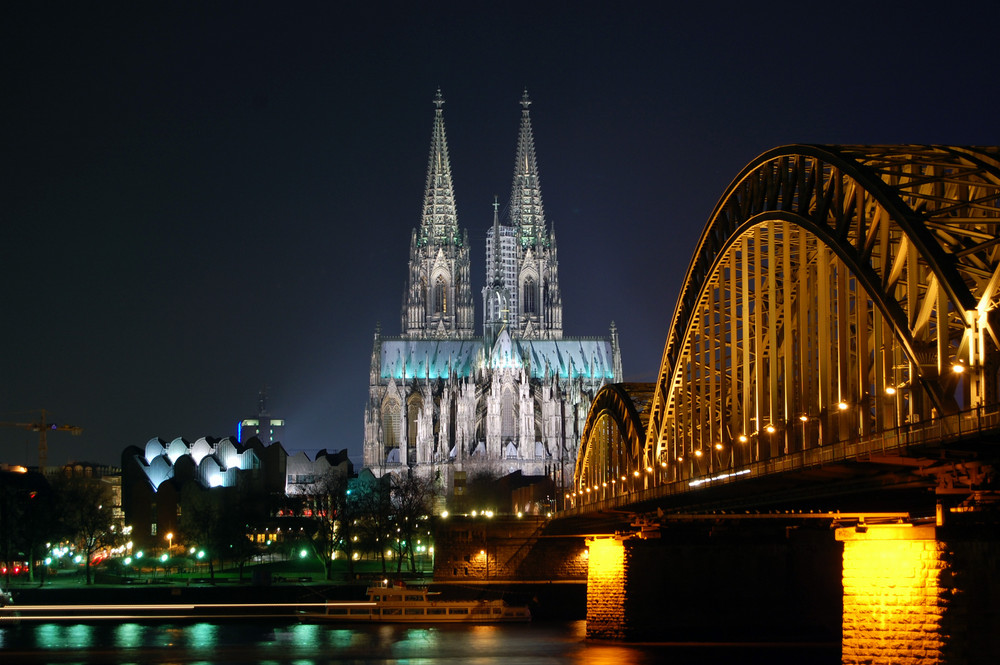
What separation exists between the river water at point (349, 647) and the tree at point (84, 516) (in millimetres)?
40184

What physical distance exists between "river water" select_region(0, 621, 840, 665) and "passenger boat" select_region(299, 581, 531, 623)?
7.81 feet

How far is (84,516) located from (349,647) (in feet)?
209

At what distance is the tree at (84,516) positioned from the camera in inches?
5236

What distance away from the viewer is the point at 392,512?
141m

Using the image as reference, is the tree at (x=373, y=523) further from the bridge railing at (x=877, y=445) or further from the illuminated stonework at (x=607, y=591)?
the bridge railing at (x=877, y=445)

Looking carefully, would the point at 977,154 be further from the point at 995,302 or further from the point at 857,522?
the point at 857,522

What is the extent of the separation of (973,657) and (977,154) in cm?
1139

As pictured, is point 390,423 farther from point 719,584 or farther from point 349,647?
point 719,584

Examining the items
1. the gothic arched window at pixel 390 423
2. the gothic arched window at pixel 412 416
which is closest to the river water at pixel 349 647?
the gothic arched window at pixel 412 416

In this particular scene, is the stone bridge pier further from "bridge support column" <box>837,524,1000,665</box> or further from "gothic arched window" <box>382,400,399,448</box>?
"gothic arched window" <box>382,400,399,448</box>

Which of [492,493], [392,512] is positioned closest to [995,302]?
[392,512]

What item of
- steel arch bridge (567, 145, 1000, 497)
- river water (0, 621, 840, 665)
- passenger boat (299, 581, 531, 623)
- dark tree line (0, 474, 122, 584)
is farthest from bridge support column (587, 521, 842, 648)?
dark tree line (0, 474, 122, 584)

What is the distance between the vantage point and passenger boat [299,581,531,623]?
306 feet

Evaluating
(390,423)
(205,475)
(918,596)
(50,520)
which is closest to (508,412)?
(390,423)
